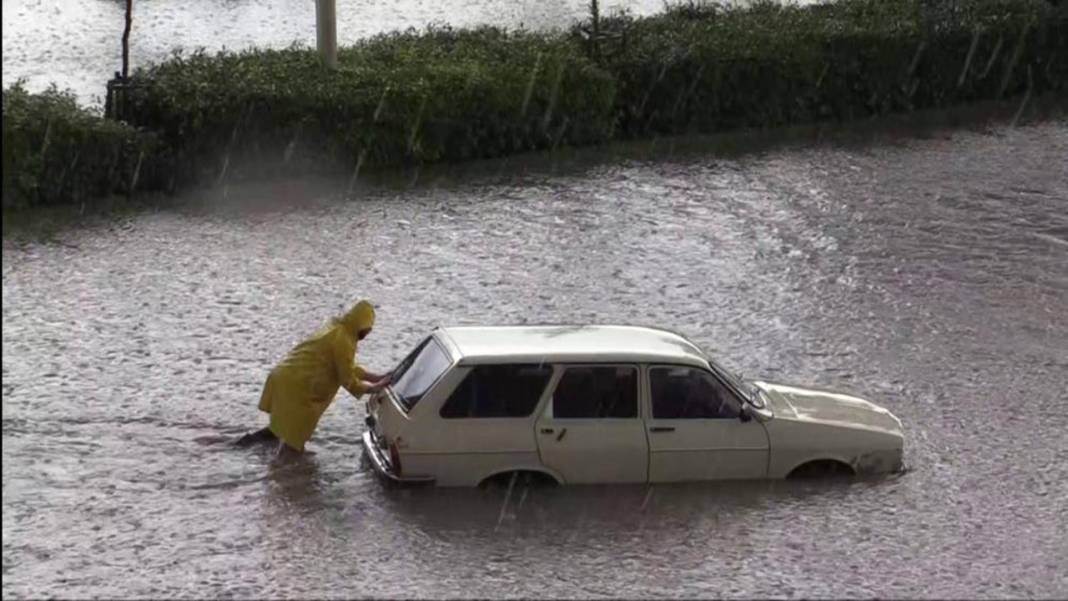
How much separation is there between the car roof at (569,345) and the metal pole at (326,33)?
9.82 meters

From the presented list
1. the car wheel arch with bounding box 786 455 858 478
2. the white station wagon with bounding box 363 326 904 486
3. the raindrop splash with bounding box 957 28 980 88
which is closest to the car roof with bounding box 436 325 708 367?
the white station wagon with bounding box 363 326 904 486

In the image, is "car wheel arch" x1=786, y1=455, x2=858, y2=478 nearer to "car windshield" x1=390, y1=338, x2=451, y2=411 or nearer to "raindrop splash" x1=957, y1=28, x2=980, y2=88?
"car windshield" x1=390, y1=338, x2=451, y2=411

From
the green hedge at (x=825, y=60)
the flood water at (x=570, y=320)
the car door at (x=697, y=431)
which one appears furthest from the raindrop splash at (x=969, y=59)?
the car door at (x=697, y=431)

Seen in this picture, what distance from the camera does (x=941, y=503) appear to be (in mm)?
13484

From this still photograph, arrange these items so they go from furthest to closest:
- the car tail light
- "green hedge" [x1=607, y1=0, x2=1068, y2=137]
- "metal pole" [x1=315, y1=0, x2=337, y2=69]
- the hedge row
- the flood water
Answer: "green hedge" [x1=607, y1=0, x2=1068, y2=137] < "metal pole" [x1=315, y1=0, x2=337, y2=69] < the hedge row < the car tail light < the flood water

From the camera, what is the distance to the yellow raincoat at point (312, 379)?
13.7 m

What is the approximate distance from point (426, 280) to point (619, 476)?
18.8 feet

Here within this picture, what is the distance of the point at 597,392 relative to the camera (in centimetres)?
1315

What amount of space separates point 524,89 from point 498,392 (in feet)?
35.4

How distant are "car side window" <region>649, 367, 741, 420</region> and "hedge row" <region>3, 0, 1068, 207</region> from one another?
29.0 feet

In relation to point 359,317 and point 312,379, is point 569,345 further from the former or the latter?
point 312,379

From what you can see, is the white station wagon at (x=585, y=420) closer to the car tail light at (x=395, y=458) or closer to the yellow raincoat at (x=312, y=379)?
the car tail light at (x=395, y=458)

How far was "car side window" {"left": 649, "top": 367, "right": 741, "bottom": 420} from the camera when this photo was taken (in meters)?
13.2

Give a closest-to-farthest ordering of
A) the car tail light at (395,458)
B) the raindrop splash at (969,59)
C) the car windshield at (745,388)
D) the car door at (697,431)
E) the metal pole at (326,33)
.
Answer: the car tail light at (395,458) → the car door at (697,431) → the car windshield at (745,388) → the metal pole at (326,33) → the raindrop splash at (969,59)
